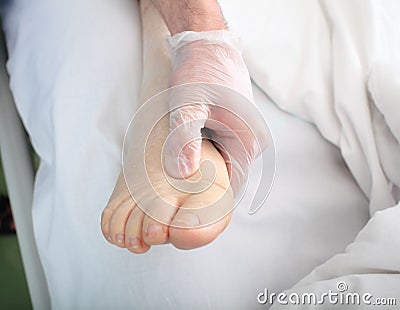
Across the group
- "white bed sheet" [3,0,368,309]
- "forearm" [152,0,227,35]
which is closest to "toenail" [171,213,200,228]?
"white bed sheet" [3,0,368,309]

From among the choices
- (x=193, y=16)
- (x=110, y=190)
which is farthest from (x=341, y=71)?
(x=110, y=190)

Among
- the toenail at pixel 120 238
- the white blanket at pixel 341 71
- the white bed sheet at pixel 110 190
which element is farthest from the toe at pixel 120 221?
the white blanket at pixel 341 71

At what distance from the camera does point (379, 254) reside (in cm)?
69

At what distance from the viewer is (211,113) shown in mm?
752

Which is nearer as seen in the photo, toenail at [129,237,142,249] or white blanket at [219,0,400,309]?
toenail at [129,237,142,249]

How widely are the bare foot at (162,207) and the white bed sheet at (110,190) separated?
11 centimetres

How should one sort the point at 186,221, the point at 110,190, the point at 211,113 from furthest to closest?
1. the point at 110,190
2. the point at 211,113
3. the point at 186,221

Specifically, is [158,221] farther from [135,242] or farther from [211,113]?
[211,113]

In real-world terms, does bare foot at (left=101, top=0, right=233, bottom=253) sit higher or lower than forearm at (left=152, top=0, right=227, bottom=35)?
lower

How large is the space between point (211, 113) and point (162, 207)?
15 centimetres

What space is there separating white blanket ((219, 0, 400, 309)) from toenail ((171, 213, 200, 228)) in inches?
7.5

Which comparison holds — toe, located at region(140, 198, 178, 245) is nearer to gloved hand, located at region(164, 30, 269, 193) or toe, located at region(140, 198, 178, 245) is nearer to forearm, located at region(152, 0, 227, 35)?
gloved hand, located at region(164, 30, 269, 193)

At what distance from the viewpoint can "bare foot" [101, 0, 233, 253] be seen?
647mm

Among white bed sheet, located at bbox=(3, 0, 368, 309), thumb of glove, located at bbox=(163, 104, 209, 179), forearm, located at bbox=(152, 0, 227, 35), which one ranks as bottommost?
white bed sheet, located at bbox=(3, 0, 368, 309)
